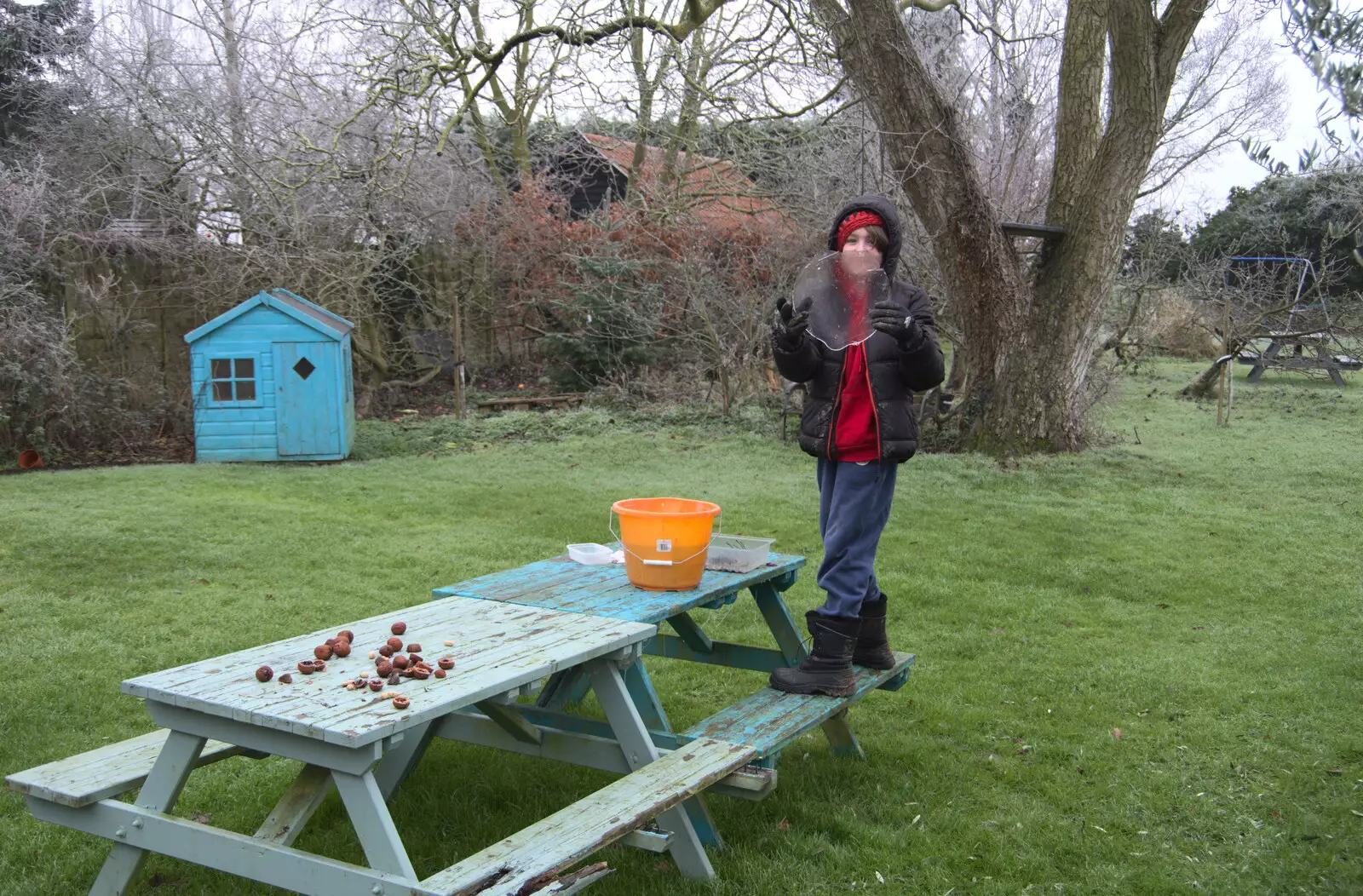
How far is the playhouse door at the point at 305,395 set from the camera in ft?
37.7

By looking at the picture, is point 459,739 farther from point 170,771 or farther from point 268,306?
point 268,306

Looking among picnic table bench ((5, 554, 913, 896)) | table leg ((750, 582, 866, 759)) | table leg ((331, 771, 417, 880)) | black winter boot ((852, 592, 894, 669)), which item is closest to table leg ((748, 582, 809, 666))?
table leg ((750, 582, 866, 759))

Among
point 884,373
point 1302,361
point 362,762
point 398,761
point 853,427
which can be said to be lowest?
point 398,761

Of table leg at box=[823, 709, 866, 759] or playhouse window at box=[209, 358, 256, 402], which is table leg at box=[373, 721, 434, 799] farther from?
playhouse window at box=[209, 358, 256, 402]

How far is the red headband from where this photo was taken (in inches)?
156

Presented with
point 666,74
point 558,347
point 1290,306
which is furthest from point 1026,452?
point 558,347

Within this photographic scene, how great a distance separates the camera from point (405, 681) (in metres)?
2.76

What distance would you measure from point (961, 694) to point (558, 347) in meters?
11.9

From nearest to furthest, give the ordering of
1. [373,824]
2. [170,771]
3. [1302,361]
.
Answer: [373,824] < [170,771] < [1302,361]

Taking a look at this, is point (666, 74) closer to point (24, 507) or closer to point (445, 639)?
point (24, 507)

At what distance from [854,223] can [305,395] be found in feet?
28.9

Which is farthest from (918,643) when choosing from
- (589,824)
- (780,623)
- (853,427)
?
(589,824)

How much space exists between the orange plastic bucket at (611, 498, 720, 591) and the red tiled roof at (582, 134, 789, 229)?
27.0ft

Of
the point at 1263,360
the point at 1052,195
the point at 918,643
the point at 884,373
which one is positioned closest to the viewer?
the point at 884,373
